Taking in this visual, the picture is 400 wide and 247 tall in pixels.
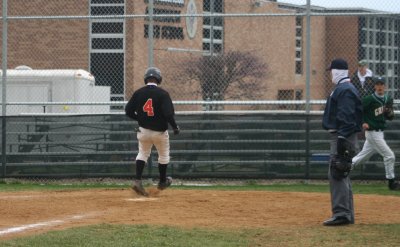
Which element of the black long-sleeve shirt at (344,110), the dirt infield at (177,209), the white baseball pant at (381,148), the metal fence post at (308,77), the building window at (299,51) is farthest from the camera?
the building window at (299,51)

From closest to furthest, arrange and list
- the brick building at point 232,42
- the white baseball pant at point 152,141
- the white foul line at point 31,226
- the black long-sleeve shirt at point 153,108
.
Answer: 1. the white foul line at point 31,226
2. the black long-sleeve shirt at point 153,108
3. the white baseball pant at point 152,141
4. the brick building at point 232,42

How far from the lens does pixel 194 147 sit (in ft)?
58.2

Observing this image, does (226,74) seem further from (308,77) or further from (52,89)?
(52,89)

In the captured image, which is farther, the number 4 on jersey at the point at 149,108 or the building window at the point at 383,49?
the building window at the point at 383,49

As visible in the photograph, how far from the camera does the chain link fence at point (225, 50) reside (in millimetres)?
17328

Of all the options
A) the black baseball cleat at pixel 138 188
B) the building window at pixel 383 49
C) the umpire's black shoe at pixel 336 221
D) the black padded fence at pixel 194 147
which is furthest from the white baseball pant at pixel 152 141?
the building window at pixel 383 49

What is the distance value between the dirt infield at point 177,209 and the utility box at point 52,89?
6416mm

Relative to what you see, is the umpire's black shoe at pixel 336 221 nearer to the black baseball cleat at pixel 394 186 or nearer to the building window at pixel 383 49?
the black baseball cleat at pixel 394 186

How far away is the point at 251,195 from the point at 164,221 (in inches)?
141

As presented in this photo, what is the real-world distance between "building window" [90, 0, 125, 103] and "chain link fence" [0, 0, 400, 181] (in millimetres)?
25

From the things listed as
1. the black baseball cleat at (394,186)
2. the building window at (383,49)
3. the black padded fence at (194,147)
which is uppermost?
the building window at (383,49)

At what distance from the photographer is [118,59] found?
763 inches

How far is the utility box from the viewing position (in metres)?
21.0

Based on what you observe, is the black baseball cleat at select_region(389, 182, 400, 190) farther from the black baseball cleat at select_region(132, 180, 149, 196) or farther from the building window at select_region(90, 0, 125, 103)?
the building window at select_region(90, 0, 125, 103)
